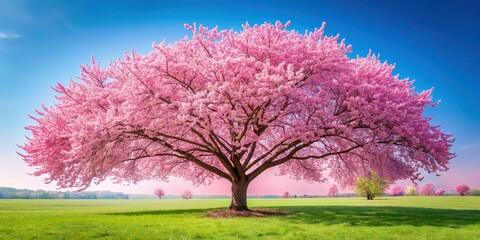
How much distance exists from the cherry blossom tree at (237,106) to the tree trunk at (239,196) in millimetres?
73

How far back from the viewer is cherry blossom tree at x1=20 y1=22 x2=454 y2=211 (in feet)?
66.2

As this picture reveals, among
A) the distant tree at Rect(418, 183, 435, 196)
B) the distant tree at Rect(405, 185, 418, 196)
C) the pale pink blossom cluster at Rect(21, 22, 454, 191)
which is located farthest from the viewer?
the distant tree at Rect(418, 183, 435, 196)

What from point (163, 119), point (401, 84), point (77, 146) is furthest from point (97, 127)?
Result: point (401, 84)

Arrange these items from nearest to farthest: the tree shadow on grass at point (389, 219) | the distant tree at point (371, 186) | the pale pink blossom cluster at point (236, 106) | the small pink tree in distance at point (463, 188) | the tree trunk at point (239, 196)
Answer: the tree shadow on grass at point (389, 219), the pale pink blossom cluster at point (236, 106), the tree trunk at point (239, 196), the distant tree at point (371, 186), the small pink tree in distance at point (463, 188)

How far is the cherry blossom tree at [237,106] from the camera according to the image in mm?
20188

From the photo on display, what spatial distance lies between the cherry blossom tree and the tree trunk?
0.24 feet

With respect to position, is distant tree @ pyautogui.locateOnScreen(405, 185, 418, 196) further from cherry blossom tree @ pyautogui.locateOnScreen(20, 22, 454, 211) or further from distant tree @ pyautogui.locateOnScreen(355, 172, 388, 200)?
cherry blossom tree @ pyautogui.locateOnScreen(20, 22, 454, 211)

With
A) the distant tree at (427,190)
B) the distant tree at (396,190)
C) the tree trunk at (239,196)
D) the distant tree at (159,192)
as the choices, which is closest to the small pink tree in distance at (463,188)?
the distant tree at (427,190)

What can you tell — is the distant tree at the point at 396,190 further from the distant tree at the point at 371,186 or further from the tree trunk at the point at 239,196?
the tree trunk at the point at 239,196

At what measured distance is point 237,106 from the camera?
66.7 feet

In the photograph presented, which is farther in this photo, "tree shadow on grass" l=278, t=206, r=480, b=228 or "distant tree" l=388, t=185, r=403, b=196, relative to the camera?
"distant tree" l=388, t=185, r=403, b=196

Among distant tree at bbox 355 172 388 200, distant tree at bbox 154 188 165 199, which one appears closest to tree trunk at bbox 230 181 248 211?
distant tree at bbox 355 172 388 200

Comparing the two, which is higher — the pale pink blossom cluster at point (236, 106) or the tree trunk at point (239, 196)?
the pale pink blossom cluster at point (236, 106)

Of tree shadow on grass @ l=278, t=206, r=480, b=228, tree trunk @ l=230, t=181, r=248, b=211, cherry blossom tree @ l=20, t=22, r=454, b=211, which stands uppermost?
cherry blossom tree @ l=20, t=22, r=454, b=211
